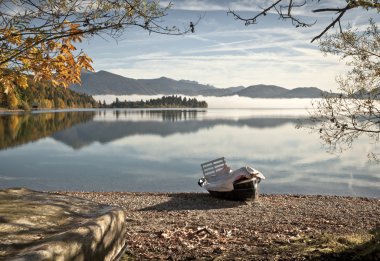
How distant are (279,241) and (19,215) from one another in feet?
24.2

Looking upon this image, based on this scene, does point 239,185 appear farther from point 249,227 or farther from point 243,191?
point 249,227

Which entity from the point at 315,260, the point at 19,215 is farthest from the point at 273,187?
the point at 19,215

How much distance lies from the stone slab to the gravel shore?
1.61m

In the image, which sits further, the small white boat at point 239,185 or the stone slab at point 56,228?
the small white boat at point 239,185

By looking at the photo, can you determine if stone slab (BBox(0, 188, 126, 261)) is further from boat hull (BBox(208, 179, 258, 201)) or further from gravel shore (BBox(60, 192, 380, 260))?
boat hull (BBox(208, 179, 258, 201))

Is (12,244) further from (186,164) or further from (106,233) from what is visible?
(186,164)

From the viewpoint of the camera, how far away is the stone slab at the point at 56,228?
18.6 feet

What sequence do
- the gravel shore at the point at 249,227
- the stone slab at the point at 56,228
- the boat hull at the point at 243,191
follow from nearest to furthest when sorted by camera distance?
the stone slab at the point at 56,228 < the gravel shore at the point at 249,227 < the boat hull at the point at 243,191

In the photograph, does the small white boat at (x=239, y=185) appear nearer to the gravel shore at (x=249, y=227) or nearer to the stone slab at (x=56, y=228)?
the gravel shore at (x=249, y=227)

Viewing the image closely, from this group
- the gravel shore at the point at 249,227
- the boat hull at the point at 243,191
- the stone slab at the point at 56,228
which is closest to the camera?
the stone slab at the point at 56,228

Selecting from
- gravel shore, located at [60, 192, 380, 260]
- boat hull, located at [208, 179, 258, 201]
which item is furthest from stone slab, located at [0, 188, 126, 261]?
boat hull, located at [208, 179, 258, 201]

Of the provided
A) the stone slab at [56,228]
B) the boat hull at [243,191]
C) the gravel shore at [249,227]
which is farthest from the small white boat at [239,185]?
the stone slab at [56,228]

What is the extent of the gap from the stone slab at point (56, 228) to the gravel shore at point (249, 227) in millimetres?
1605

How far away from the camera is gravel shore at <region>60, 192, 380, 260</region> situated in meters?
9.36
